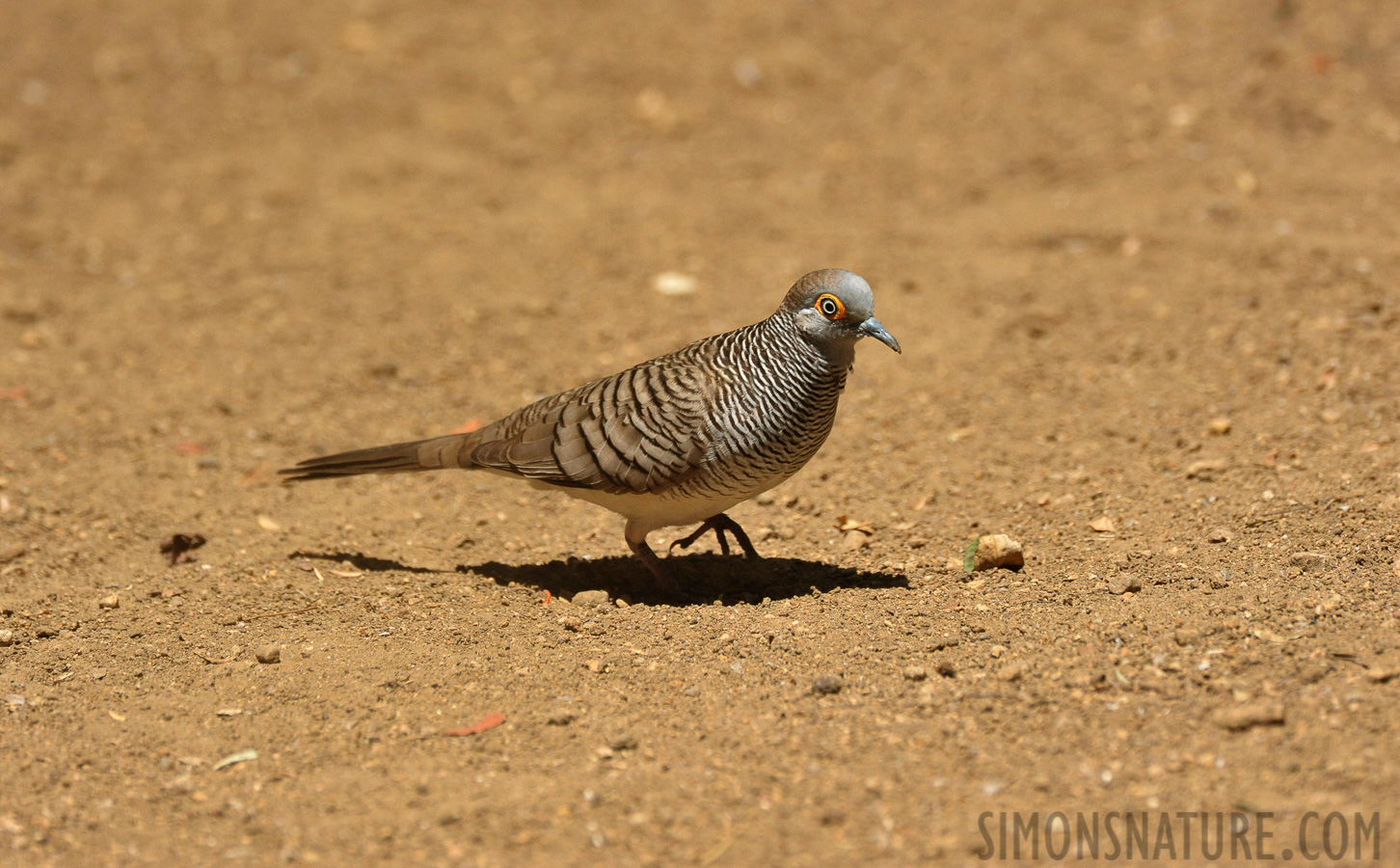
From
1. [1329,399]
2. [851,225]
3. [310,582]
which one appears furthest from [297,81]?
[1329,399]

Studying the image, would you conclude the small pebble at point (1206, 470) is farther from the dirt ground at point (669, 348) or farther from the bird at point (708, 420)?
the bird at point (708, 420)

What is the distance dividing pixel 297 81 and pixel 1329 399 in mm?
9348

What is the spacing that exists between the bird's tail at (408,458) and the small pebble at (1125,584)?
2.92 m

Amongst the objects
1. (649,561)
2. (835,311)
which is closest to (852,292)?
(835,311)

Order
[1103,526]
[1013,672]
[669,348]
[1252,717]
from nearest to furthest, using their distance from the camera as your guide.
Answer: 1. [1252,717]
2. [1013,672]
3. [1103,526]
4. [669,348]

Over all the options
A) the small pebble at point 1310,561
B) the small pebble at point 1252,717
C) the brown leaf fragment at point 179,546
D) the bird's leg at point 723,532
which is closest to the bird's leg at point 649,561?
the bird's leg at point 723,532

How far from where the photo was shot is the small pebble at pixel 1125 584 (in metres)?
4.76

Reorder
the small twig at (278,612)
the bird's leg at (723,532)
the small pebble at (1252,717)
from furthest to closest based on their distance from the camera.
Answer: the bird's leg at (723,532), the small twig at (278,612), the small pebble at (1252,717)

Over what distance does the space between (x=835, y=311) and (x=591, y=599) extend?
1.63 metres

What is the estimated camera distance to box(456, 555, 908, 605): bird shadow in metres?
5.33

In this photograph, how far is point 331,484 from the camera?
22.0 feet

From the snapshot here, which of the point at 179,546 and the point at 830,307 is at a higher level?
the point at 830,307

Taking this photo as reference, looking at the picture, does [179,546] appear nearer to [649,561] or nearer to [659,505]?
[649,561]

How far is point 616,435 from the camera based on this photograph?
5105 mm
